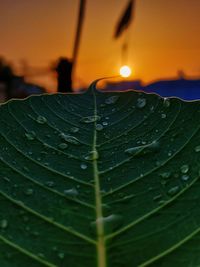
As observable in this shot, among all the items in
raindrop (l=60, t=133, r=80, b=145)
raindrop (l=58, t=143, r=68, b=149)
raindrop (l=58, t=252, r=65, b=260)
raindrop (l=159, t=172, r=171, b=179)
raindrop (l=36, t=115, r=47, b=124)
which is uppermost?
raindrop (l=36, t=115, r=47, b=124)

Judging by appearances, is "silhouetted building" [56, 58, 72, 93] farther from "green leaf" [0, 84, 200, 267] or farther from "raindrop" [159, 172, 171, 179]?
"raindrop" [159, 172, 171, 179]

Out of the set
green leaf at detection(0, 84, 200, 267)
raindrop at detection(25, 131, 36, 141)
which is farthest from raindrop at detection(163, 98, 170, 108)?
raindrop at detection(25, 131, 36, 141)

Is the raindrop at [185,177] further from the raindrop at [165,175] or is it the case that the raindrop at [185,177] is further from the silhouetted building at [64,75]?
the silhouetted building at [64,75]

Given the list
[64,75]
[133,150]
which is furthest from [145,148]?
[64,75]

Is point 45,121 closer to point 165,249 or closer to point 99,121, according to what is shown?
point 99,121

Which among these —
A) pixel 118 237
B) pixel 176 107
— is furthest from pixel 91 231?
pixel 176 107

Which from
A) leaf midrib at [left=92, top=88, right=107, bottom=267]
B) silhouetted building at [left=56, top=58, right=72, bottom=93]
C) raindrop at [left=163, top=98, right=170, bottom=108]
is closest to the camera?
leaf midrib at [left=92, top=88, right=107, bottom=267]

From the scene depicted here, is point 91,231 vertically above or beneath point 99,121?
beneath

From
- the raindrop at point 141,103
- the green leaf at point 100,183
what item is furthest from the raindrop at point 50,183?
the raindrop at point 141,103
